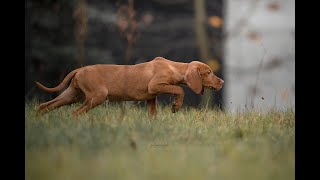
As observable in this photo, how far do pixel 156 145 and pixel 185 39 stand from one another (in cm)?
92

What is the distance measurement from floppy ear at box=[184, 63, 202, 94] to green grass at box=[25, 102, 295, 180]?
19 centimetres

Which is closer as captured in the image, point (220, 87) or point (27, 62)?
point (27, 62)

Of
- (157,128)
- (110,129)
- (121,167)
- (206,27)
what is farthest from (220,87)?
(121,167)

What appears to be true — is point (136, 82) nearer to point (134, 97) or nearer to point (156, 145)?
point (134, 97)

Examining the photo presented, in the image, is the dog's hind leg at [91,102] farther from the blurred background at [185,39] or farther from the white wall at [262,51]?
the white wall at [262,51]

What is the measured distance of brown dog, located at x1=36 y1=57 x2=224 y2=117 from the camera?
3898 millimetres

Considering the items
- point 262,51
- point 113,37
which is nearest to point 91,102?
point 113,37

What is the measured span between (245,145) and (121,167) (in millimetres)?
794

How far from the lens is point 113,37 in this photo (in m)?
3.87

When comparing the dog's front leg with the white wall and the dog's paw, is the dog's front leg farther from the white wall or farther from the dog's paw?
the white wall

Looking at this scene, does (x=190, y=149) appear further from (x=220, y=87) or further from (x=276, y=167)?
(x=220, y=87)

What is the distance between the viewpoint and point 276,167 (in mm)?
3162

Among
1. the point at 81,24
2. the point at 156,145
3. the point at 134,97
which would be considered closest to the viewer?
the point at 156,145

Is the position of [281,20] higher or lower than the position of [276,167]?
higher
